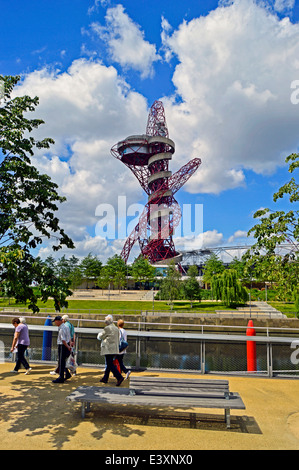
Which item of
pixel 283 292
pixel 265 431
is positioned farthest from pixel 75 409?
pixel 283 292

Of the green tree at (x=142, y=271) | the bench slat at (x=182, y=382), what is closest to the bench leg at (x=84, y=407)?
the bench slat at (x=182, y=382)

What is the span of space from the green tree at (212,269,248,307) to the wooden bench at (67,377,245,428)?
3974cm

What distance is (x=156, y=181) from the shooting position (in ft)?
302

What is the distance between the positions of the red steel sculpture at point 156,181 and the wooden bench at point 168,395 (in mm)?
81525

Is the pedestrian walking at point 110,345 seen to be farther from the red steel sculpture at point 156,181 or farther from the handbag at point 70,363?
the red steel sculpture at point 156,181

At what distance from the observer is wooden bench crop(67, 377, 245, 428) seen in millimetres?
5793

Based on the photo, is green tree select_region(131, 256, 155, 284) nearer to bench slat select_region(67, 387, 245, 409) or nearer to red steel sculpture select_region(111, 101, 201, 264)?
red steel sculpture select_region(111, 101, 201, 264)

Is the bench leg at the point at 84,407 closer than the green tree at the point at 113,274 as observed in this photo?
Yes

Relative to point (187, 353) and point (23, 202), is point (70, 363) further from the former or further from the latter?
point (187, 353)

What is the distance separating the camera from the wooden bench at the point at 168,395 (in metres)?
5.79

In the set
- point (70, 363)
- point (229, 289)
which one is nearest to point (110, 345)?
point (70, 363)

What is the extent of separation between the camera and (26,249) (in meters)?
7.00
